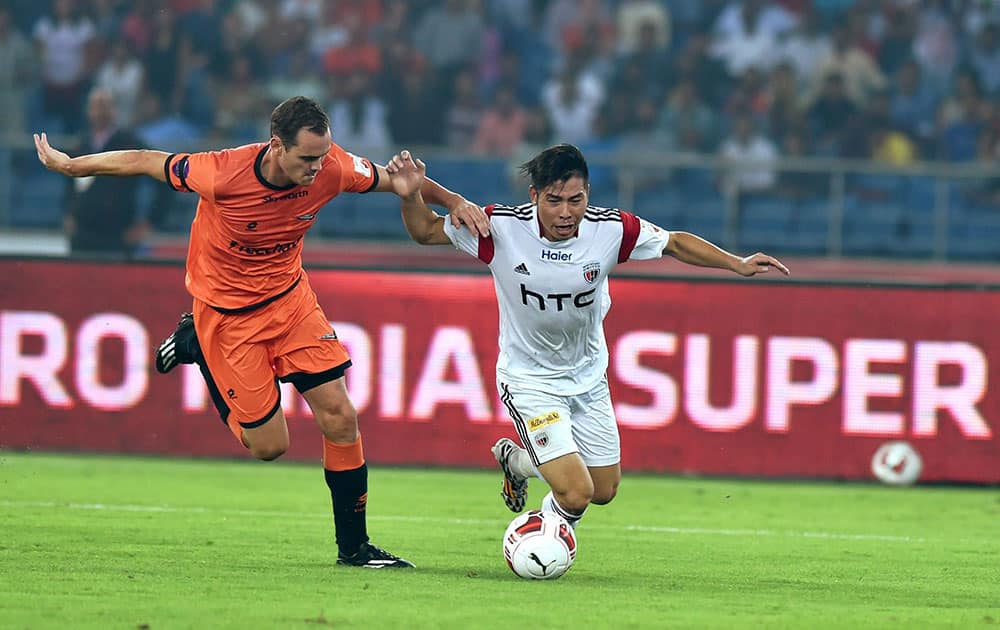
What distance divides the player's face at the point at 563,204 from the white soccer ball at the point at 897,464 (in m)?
4.99

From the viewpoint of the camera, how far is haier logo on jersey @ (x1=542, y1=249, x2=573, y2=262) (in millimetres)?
7605

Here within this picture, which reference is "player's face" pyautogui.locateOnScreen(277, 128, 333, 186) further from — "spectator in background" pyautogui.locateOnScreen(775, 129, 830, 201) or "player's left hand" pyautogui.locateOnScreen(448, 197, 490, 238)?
"spectator in background" pyautogui.locateOnScreen(775, 129, 830, 201)

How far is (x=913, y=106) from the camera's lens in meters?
16.8

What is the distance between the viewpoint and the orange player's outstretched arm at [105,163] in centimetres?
730

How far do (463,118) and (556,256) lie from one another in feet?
31.9

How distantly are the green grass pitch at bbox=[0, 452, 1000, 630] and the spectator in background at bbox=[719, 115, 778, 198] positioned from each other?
3909 millimetres

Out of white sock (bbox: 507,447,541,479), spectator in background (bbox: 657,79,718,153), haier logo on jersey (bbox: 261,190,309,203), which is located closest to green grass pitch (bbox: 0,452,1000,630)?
white sock (bbox: 507,447,541,479)

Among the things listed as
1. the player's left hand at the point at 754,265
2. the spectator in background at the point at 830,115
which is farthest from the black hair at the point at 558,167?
the spectator in background at the point at 830,115

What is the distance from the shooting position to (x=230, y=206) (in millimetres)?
7621

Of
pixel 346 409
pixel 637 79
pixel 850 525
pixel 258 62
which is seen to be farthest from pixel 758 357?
pixel 258 62

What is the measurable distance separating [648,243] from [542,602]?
1.96 meters

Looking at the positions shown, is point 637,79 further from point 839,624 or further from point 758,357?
point 839,624

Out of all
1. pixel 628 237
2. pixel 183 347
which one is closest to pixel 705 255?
pixel 628 237

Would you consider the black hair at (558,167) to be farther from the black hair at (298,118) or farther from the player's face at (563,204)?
the black hair at (298,118)
